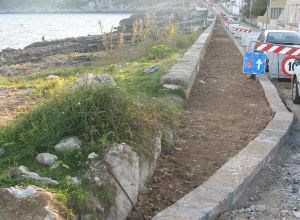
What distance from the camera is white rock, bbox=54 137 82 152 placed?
14.4ft

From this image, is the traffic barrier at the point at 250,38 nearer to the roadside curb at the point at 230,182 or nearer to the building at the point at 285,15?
the roadside curb at the point at 230,182

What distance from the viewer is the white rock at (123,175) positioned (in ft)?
13.2

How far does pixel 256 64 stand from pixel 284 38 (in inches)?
122

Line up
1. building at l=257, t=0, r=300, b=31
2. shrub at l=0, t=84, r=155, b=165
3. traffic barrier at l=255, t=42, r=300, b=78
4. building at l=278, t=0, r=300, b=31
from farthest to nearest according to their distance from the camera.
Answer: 1. building at l=278, t=0, r=300, b=31
2. building at l=257, t=0, r=300, b=31
3. traffic barrier at l=255, t=42, r=300, b=78
4. shrub at l=0, t=84, r=155, b=165

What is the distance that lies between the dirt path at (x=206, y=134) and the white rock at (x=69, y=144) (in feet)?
2.76

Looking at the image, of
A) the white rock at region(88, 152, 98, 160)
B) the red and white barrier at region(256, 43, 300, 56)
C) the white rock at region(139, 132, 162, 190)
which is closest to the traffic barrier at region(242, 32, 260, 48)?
the red and white barrier at region(256, 43, 300, 56)

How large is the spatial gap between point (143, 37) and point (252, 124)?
42.5 feet

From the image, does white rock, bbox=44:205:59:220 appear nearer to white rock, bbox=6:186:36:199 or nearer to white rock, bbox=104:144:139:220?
white rock, bbox=6:186:36:199

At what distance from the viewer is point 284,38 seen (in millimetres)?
15047

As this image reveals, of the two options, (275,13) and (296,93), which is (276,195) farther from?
(275,13)

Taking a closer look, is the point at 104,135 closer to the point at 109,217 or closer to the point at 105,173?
the point at 105,173

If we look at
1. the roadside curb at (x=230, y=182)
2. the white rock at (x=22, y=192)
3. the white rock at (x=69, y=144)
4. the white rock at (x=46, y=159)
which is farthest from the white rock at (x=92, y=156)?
the white rock at (x=22, y=192)

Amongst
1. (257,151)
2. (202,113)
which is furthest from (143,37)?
(257,151)

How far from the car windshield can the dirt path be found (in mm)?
3346
